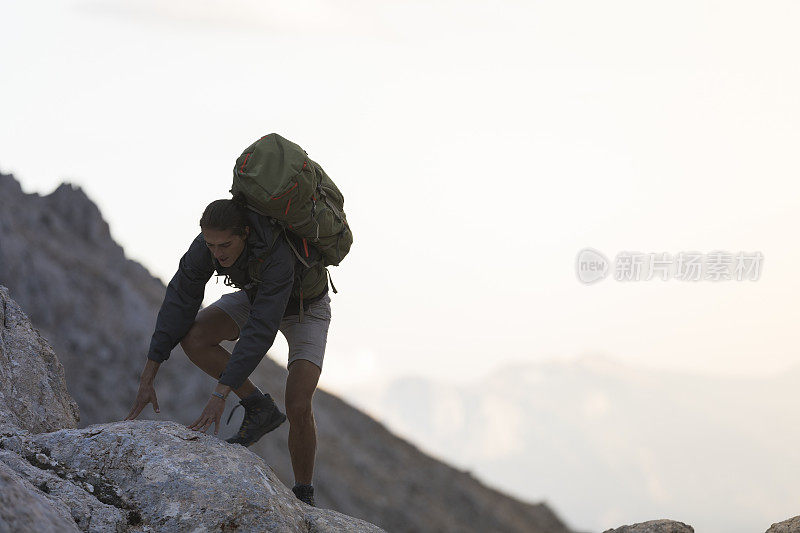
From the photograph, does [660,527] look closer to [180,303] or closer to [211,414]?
[211,414]

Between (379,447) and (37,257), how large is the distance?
904 inches

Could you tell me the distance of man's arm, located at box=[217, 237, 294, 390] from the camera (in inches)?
306

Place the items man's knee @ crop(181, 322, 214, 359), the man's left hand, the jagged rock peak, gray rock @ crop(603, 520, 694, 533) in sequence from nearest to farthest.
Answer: the man's left hand → gray rock @ crop(603, 520, 694, 533) → man's knee @ crop(181, 322, 214, 359) → the jagged rock peak

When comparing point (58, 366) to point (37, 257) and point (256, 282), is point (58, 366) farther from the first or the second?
point (37, 257)

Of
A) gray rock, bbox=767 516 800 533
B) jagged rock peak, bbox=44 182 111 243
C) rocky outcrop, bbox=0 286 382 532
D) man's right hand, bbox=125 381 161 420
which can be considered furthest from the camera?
jagged rock peak, bbox=44 182 111 243

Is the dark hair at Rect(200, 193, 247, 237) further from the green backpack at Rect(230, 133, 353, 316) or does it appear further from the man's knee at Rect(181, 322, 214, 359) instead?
the man's knee at Rect(181, 322, 214, 359)

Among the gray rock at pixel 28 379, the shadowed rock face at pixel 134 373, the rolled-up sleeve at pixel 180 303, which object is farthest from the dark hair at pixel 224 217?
the shadowed rock face at pixel 134 373

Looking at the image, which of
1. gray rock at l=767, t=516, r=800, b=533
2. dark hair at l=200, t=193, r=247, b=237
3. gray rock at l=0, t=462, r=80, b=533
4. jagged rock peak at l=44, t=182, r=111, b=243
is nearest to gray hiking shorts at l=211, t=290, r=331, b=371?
dark hair at l=200, t=193, r=247, b=237

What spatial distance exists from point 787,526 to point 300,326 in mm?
5406

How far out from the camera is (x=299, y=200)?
8.04m

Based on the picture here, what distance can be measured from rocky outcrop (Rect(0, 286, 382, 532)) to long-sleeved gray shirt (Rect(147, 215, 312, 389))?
0.77 meters

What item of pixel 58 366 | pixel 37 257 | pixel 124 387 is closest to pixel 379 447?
pixel 124 387

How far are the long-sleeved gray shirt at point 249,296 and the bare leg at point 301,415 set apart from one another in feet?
2.46

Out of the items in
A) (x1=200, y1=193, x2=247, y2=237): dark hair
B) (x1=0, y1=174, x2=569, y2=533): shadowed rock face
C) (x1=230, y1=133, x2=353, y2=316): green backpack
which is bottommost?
(x1=200, y1=193, x2=247, y2=237): dark hair
